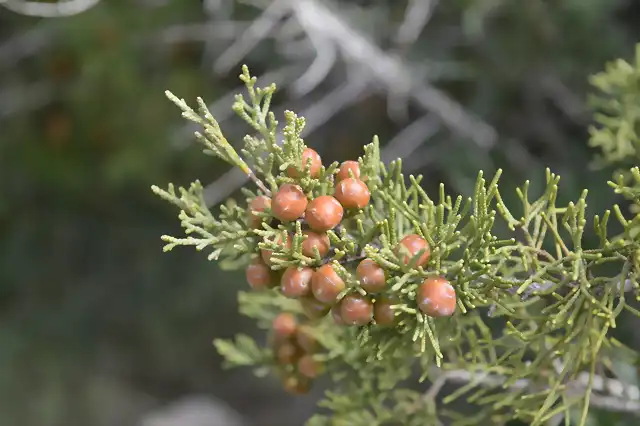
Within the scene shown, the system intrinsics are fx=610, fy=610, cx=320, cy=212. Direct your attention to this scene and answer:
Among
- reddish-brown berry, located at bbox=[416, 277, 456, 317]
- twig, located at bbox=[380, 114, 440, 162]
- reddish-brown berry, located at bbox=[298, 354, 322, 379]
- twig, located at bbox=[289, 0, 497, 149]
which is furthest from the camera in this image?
twig, located at bbox=[380, 114, 440, 162]

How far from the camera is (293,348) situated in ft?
2.56

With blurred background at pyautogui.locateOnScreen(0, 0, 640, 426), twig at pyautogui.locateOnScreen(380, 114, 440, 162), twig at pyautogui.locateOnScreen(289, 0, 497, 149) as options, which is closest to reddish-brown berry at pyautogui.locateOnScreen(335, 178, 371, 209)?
blurred background at pyautogui.locateOnScreen(0, 0, 640, 426)

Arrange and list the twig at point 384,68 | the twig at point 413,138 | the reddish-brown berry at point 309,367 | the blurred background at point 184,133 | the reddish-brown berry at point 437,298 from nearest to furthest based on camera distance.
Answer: the reddish-brown berry at point 437,298 → the reddish-brown berry at point 309,367 → the twig at point 384,68 → the blurred background at point 184,133 → the twig at point 413,138

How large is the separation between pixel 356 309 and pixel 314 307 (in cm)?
5

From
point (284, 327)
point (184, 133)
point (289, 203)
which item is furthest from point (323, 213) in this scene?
point (184, 133)

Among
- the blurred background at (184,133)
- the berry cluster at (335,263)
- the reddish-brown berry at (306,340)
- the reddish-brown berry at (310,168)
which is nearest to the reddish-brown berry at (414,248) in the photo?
the berry cluster at (335,263)

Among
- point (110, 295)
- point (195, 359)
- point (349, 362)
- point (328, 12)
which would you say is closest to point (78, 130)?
point (110, 295)

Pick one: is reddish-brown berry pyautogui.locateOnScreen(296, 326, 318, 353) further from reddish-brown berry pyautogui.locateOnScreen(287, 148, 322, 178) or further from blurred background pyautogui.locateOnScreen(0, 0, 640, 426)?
blurred background pyautogui.locateOnScreen(0, 0, 640, 426)

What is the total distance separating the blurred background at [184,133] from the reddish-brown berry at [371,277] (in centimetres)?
68

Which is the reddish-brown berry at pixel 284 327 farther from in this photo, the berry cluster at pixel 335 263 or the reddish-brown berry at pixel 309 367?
the berry cluster at pixel 335 263

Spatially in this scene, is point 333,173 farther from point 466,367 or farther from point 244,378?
point 244,378

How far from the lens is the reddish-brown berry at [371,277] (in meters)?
0.53

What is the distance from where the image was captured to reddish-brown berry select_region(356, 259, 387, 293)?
0.53m

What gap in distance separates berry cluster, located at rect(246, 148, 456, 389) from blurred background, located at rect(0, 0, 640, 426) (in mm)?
662
